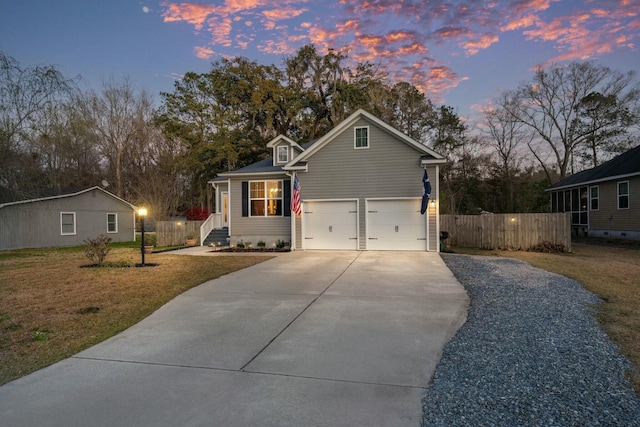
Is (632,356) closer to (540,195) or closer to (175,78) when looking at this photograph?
(540,195)

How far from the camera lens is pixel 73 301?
261 inches

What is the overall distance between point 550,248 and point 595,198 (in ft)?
28.8

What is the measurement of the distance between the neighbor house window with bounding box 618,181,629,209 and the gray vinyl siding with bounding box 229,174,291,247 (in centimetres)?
1676

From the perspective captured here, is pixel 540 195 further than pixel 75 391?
Yes

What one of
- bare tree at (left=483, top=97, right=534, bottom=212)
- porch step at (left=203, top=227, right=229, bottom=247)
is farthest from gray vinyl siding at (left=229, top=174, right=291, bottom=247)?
bare tree at (left=483, top=97, right=534, bottom=212)

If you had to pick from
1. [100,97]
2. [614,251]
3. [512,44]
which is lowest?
[614,251]

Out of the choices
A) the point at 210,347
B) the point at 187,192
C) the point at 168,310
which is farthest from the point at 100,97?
the point at 210,347

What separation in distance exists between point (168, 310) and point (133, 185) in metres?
29.1

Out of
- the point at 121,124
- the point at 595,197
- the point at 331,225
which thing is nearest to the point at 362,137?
the point at 331,225

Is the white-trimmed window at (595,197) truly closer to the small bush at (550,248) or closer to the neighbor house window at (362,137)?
the small bush at (550,248)

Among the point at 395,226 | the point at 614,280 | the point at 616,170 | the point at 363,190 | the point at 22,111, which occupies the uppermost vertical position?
the point at 22,111

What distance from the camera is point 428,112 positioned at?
94.8 feet

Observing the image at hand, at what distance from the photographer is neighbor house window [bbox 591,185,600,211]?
19.6 m

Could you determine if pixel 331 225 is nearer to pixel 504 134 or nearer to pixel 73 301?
pixel 73 301
